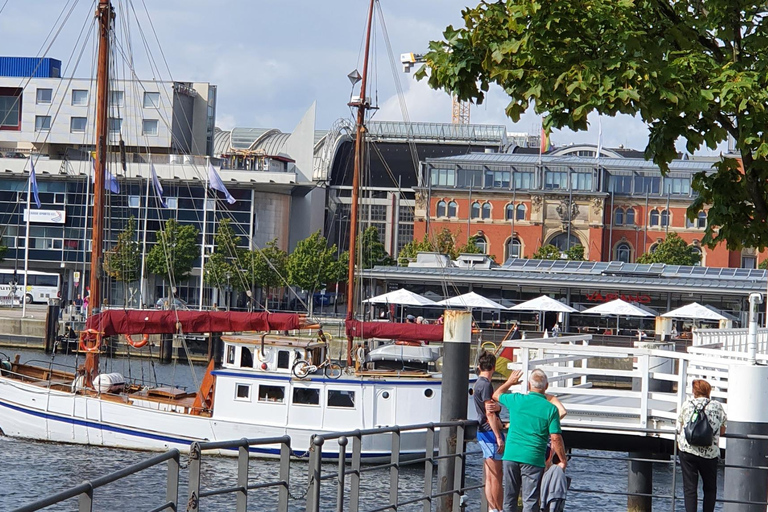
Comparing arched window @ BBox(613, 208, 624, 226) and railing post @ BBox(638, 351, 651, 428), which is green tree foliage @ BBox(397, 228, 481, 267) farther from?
railing post @ BBox(638, 351, 651, 428)

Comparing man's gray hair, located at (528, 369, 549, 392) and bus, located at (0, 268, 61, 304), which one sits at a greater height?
man's gray hair, located at (528, 369, 549, 392)

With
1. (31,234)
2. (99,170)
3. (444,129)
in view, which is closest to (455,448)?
(99,170)

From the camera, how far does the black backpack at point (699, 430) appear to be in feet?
39.8

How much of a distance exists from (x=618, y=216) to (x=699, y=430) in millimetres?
99743

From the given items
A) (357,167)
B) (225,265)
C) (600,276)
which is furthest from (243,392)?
(225,265)

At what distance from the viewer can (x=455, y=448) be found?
44.8 feet

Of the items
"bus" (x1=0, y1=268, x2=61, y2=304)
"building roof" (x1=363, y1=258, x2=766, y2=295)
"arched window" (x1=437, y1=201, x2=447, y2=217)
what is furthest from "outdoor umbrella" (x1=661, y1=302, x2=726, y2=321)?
"bus" (x1=0, y1=268, x2=61, y2=304)

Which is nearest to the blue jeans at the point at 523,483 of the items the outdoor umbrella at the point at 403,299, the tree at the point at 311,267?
the outdoor umbrella at the point at 403,299

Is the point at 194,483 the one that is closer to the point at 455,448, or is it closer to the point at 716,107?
the point at 455,448

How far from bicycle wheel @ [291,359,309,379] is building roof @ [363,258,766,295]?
37737 mm

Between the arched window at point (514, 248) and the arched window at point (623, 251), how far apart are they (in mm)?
9471

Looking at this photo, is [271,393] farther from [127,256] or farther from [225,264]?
[225,264]

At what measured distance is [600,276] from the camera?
7762 cm

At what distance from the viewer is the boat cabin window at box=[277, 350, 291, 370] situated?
34.8m
